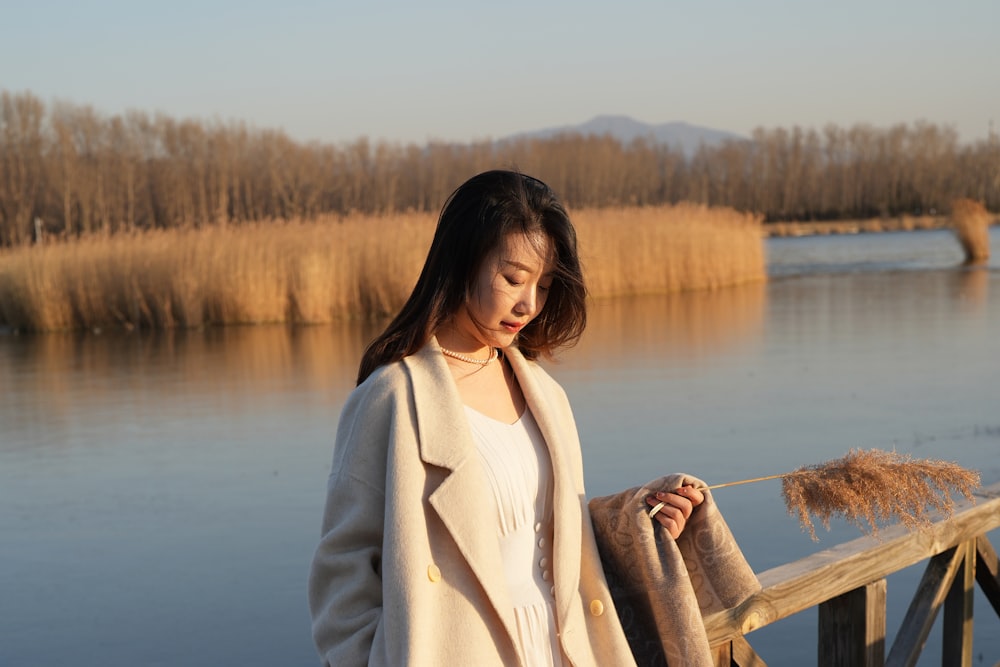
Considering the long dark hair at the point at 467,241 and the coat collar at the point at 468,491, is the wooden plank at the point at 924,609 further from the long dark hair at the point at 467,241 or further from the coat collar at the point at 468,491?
the long dark hair at the point at 467,241

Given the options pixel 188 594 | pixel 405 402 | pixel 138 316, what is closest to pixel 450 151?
pixel 138 316

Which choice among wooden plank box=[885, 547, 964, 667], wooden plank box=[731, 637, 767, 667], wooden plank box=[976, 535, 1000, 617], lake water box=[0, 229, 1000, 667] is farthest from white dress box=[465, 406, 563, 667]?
lake water box=[0, 229, 1000, 667]

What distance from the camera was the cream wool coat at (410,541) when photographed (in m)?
2.01

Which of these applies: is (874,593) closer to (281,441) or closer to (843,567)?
(843,567)

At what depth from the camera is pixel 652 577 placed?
88.0 inches

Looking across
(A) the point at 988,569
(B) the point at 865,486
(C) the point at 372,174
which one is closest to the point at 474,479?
(B) the point at 865,486

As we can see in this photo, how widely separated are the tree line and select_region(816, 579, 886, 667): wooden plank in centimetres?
1866

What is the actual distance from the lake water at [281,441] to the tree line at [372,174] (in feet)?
26.9

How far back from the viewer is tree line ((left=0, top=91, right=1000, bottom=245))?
147ft

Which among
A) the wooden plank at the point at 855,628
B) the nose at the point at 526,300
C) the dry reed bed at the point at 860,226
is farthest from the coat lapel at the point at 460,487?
the dry reed bed at the point at 860,226

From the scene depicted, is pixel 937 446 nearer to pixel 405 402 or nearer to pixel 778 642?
pixel 778 642

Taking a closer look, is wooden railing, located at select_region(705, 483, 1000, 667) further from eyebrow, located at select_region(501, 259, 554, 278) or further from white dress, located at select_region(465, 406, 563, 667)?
eyebrow, located at select_region(501, 259, 554, 278)

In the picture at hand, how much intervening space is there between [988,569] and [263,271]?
16.4 m

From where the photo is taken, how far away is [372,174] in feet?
181
